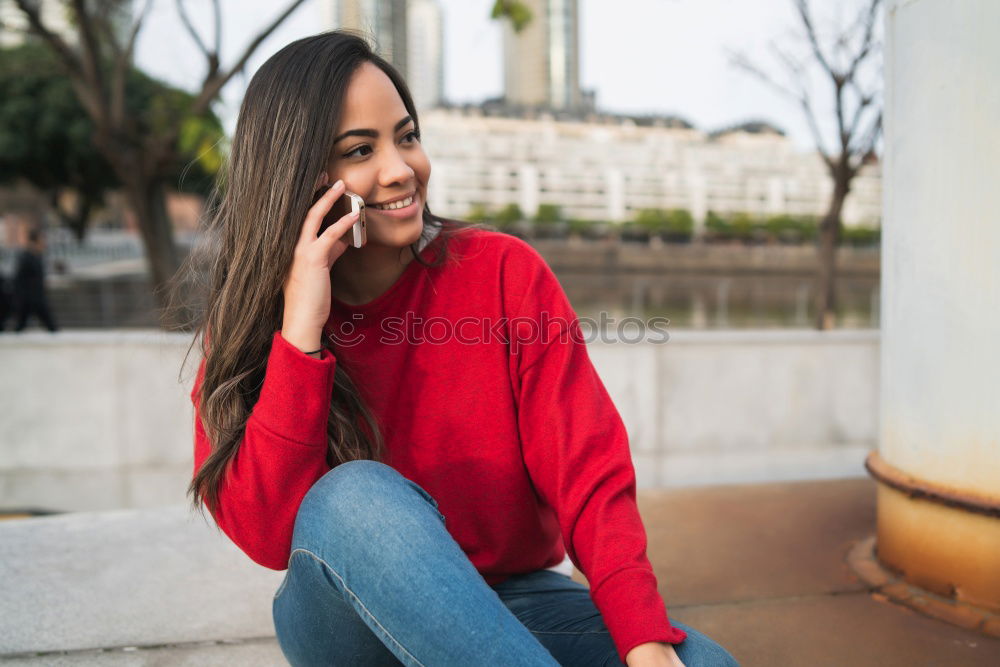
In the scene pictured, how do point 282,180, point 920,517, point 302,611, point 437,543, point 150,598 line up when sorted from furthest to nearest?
point 150,598 < point 920,517 < point 282,180 < point 302,611 < point 437,543

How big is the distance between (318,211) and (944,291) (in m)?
1.40

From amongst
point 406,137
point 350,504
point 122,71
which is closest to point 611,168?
point 122,71

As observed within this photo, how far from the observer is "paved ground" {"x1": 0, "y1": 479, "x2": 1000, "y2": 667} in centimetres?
173

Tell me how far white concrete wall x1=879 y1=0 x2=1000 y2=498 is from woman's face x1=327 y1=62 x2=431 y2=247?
1.19 m

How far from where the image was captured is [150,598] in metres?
2.07

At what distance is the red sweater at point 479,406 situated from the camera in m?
1.31

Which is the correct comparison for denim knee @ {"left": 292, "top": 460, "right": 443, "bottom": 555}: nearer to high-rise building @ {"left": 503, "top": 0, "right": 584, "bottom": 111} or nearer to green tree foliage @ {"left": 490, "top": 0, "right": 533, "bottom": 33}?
green tree foliage @ {"left": 490, "top": 0, "right": 533, "bottom": 33}

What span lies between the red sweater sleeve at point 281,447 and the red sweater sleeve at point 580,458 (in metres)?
0.37

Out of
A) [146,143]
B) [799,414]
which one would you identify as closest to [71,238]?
[146,143]

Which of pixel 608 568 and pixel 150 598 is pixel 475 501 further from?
pixel 150 598

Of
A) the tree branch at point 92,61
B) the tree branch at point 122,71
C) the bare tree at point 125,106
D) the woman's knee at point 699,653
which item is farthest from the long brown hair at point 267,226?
the tree branch at point 122,71

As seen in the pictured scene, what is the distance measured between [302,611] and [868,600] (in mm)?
1406

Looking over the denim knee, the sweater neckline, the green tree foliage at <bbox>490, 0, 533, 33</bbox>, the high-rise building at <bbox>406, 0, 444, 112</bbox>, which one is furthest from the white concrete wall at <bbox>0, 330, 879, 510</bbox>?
the high-rise building at <bbox>406, 0, 444, 112</bbox>

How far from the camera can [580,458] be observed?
4.29ft
